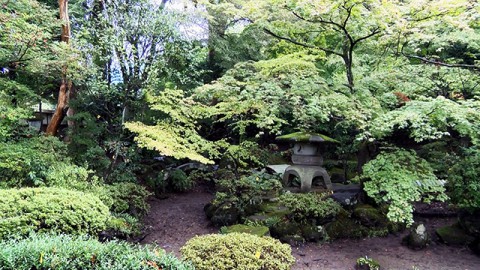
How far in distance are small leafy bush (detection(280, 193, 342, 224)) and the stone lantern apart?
1319 millimetres

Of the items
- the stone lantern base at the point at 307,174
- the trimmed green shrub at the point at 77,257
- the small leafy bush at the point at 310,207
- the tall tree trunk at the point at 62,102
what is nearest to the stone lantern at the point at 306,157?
the stone lantern base at the point at 307,174

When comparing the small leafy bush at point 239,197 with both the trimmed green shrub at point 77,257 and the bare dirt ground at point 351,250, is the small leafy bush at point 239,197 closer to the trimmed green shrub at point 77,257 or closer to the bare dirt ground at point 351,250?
the bare dirt ground at point 351,250

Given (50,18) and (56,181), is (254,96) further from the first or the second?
(50,18)

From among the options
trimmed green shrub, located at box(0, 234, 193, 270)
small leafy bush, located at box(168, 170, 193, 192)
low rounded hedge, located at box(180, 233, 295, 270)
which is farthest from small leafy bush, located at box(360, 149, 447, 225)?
small leafy bush, located at box(168, 170, 193, 192)

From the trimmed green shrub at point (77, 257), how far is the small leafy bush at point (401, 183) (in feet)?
10.0

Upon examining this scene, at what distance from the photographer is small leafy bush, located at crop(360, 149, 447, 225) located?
4.23 metres

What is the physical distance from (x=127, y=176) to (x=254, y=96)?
137 inches

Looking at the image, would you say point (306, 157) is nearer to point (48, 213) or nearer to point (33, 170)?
point (48, 213)

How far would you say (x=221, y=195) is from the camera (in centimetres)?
579

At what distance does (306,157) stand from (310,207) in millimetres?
1910

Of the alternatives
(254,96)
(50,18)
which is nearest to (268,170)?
(254,96)

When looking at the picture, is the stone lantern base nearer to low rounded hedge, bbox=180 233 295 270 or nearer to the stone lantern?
the stone lantern

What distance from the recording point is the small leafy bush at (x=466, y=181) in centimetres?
458

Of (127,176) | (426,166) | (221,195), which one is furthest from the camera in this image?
(127,176)
